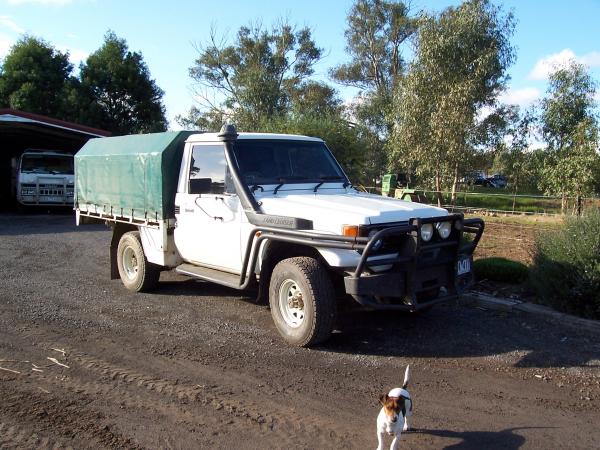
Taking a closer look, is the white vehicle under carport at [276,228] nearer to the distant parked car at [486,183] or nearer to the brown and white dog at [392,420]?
the brown and white dog at [392,420]

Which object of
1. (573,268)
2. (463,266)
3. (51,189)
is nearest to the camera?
(463,266)

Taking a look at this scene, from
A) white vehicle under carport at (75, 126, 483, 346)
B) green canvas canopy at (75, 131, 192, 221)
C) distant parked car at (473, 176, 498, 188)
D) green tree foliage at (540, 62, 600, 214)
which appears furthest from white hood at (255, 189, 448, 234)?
distant parked car at (473, 176, 498, 188)

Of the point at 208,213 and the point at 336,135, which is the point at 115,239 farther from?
the point at 336,135

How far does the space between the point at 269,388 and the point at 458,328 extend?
8.50ft

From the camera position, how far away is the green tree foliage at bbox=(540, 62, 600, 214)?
58.0 ft

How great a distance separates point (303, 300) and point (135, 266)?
367 centimetres

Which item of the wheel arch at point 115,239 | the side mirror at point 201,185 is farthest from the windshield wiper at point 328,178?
the wheel arch at point 115,239

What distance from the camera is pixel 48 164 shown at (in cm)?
1889

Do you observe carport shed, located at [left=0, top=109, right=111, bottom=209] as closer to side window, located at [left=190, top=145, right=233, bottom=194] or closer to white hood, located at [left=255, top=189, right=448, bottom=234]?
side window, located at [left=190, top=145, right=233, bottom=194]

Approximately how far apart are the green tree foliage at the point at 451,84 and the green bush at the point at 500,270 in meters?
13.1

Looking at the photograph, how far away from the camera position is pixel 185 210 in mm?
6723

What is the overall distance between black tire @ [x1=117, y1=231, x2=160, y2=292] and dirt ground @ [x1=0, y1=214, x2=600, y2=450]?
0.39m

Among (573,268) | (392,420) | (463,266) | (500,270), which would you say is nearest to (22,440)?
(392,420)

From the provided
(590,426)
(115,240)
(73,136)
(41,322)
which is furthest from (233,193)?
Result: (73,136)
